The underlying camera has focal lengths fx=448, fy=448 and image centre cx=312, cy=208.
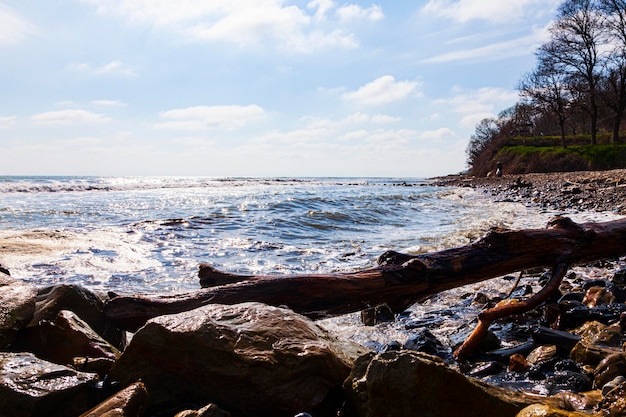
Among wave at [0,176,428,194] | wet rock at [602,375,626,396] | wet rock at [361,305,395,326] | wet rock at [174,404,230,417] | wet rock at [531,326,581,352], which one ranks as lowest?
wet rock at [361,305,395,326]

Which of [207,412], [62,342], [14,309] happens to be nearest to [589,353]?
[207,412]

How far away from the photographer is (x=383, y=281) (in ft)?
13.3

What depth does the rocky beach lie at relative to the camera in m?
2.20

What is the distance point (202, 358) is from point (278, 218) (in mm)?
12008

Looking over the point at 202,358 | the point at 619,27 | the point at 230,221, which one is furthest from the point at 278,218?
the point at 619,27

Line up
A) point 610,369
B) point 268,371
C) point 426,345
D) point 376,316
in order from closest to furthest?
1. point 268,371
2. point 610,369
3. point 426,345
4. point 376,316

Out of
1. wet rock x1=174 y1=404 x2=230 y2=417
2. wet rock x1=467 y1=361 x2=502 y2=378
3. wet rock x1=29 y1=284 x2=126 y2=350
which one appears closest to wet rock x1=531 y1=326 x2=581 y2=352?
wet rock x1=467 y1=361 x2=502 y2=378

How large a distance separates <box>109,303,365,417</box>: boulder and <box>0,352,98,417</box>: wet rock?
0.21 metres

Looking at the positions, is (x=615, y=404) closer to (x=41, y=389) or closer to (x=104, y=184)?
(x=41, y=389)

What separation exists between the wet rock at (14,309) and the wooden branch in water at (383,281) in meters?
0.61

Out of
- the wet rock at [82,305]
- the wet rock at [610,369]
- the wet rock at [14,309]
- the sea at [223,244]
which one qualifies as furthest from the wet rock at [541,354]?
the wet rock at [14,309]

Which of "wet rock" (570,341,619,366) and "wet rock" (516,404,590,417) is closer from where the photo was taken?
"wet rock" (516,404,590,417)

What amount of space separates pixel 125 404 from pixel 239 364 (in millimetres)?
588

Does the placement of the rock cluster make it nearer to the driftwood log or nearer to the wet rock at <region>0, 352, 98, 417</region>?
the wet rock at <region>0, 352, 98, 417</region>
